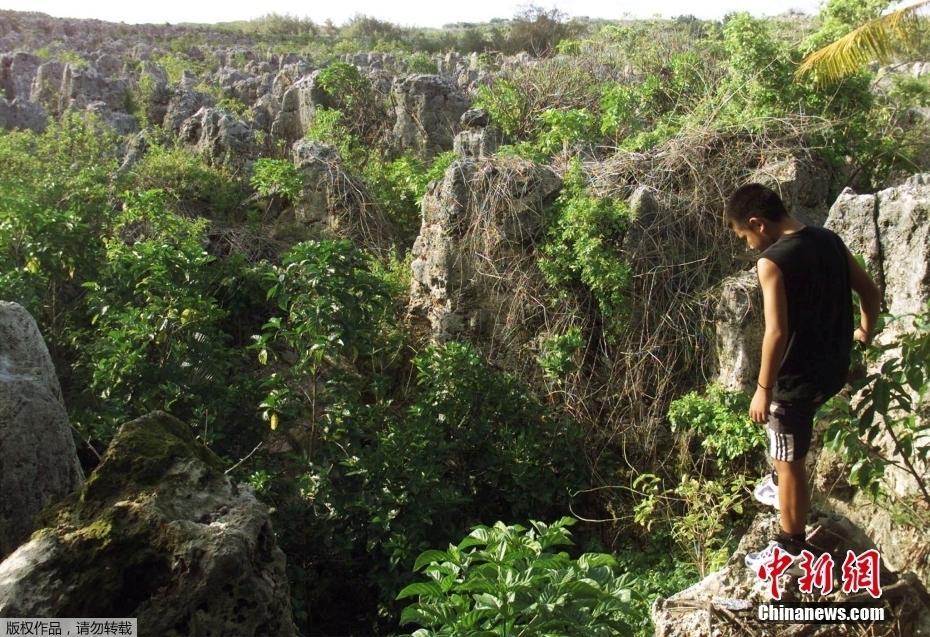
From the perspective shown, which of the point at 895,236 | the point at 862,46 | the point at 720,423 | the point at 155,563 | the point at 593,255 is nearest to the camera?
the point at 155,563

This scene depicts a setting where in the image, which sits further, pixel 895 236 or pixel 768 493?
pixel 895 236

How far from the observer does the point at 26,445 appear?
13.9ft

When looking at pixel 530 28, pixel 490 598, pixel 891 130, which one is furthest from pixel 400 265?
pixel 530 28

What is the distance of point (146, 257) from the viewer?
609 cm

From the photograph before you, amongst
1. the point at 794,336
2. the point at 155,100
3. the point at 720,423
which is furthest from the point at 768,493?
the point at 155,100

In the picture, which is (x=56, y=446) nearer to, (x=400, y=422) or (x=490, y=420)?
(x=400, y=422)

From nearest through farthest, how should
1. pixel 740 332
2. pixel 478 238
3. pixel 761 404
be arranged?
pixel 761 404 < pixel 740 332 < pixel 478 238

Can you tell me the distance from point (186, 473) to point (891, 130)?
265 inches

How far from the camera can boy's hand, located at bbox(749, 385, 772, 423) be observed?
3385mm

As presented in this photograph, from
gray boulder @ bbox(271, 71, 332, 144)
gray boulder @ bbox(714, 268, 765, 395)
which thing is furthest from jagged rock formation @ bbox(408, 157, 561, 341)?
gray boulder @ bbox(271, 71, 332, 144)

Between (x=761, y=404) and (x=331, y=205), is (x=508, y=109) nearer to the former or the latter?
(x=331, y=205)

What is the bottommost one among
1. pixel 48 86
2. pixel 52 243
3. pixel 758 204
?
pixel 52 243

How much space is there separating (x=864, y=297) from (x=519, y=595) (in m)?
1.93

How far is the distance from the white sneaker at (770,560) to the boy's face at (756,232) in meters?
1.21
